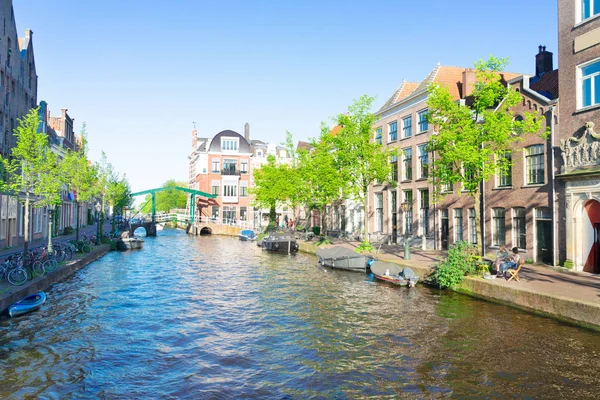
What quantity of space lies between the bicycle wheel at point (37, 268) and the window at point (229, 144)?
189 feet

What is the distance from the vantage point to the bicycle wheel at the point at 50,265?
21297mm

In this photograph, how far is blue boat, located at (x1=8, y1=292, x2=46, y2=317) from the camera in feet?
50.2

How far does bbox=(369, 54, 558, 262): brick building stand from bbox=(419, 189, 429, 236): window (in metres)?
0.08

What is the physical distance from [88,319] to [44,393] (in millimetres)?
6630

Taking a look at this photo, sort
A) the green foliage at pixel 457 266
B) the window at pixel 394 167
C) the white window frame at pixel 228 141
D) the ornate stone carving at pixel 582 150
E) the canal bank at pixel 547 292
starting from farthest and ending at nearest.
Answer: the white window frame at pixel 228 141 < the window at pixel 394 167 < the green foliage at pixel 457 266 < the ornate stone carving at pixel 582 150 < the canal bank at pixel 547 292

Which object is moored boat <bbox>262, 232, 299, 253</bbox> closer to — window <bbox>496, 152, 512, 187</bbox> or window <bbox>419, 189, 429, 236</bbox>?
window <bbox>419, 189, 429, 236</bbox>

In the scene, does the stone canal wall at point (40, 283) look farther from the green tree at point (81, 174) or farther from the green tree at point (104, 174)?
the green tree at point (104, 174)

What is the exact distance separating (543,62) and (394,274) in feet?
67.4


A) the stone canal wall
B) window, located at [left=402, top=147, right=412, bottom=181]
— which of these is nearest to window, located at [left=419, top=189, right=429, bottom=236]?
window, located at [left=402, top=147, right=412, bottom=181]

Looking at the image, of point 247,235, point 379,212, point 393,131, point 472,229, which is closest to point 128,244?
point 247,235

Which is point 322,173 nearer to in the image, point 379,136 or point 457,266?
point 379,136

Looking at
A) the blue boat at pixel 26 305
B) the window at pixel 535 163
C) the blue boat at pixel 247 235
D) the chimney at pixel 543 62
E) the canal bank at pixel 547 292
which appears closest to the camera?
the canal bank at pixel 547 292

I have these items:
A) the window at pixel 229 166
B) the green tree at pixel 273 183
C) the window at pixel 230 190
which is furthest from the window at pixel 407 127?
the window at pixel 230 190

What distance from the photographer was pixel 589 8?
1988 cm
